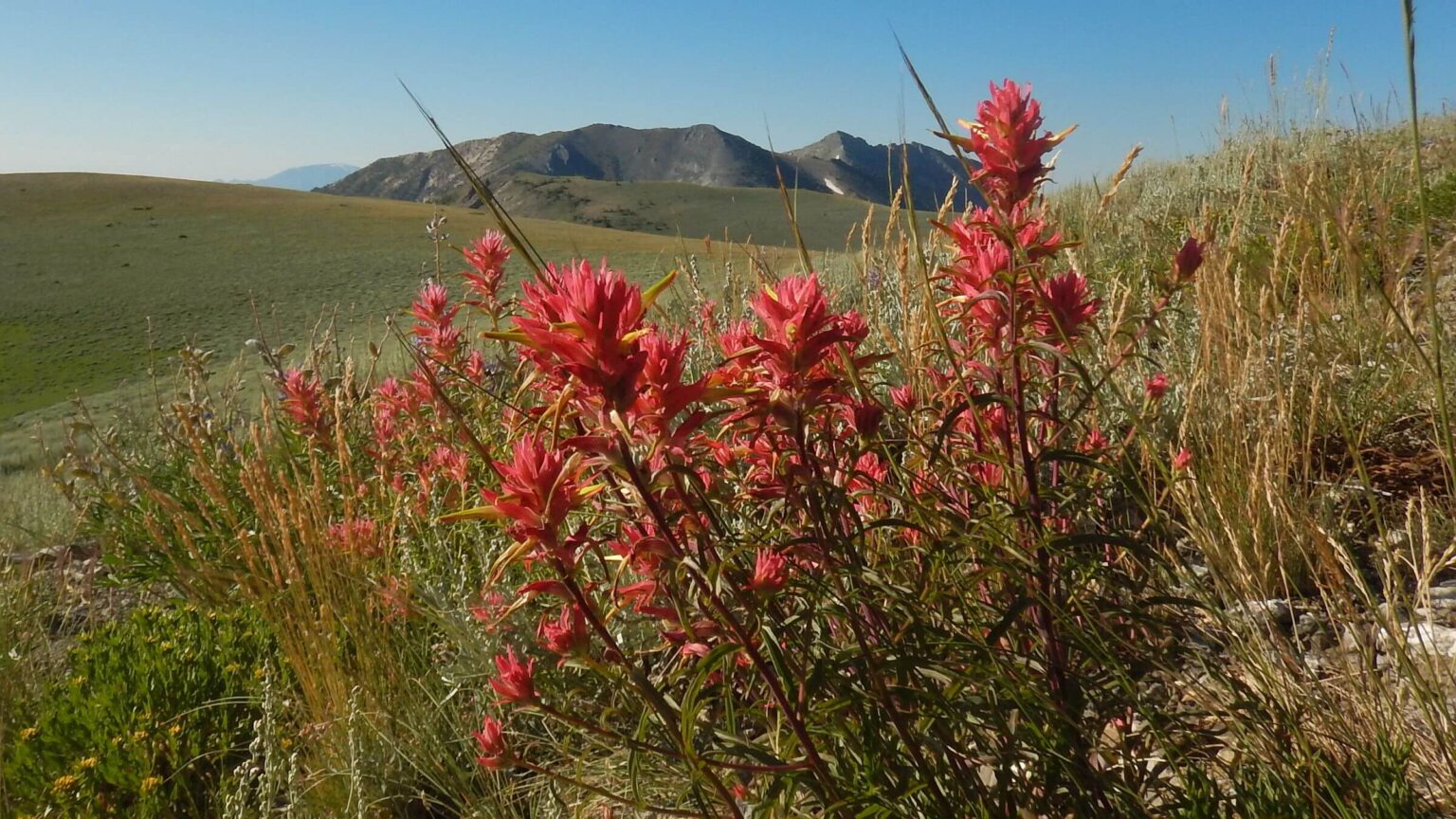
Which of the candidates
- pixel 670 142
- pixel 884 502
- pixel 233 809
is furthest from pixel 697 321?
pixel 670 142

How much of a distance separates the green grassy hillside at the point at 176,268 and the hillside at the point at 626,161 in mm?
90980

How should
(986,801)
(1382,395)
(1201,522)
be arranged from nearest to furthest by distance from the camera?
1. (986,801)
2. (1201,522)
3. (1382,395)

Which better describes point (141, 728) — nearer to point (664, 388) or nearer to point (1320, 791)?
point (664, 388)

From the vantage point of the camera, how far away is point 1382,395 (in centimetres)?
269

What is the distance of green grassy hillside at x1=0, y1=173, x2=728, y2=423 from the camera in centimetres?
1218

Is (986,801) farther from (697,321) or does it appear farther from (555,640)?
(697,321)

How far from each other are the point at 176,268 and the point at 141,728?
20.0 meters

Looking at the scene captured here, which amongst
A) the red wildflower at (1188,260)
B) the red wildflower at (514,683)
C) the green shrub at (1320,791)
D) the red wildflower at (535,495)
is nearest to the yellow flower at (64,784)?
the red wildflower at (514,683)

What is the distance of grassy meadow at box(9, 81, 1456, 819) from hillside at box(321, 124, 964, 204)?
368 ft

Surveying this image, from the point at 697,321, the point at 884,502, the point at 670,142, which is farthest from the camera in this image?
the point at 670,142

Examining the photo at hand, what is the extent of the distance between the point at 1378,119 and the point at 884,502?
25.3 feet

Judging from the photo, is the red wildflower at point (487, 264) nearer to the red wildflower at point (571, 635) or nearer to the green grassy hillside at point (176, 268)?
the red wildflower at point (571, 635)

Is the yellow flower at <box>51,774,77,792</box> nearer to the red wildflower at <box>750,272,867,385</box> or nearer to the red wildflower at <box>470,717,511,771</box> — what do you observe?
the red wildflower at <box>470,717,511,771</box>

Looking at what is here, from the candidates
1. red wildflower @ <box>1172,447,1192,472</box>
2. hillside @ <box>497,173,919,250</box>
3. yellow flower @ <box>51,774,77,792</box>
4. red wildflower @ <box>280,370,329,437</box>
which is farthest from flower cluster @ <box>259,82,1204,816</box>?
hillside @ <box>497,173,919,250</box>
